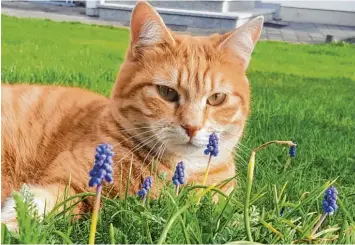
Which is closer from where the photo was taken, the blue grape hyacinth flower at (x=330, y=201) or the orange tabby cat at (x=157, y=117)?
the blue grape hyacinth flower at (x=330, y=201)

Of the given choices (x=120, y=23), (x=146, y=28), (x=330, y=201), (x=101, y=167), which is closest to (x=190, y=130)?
(x=146, y=28)

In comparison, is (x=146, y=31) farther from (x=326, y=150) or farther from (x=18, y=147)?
(x=326, y=150)

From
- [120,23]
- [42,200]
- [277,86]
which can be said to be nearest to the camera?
[42,200]

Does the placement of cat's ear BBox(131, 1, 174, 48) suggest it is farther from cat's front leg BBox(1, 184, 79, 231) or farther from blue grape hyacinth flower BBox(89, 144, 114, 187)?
blue grape hyacinth flower BBox(89, 144, 114, 187)

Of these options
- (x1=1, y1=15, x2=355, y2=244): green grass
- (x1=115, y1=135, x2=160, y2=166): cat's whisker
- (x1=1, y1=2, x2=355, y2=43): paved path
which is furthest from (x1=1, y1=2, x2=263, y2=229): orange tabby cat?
(x1=1, y1=2, x2=355, y2=43): paved path

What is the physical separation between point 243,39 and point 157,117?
0.23m

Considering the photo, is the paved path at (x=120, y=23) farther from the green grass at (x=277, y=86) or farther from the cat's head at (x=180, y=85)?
the cat's head at (x=180, y=85)

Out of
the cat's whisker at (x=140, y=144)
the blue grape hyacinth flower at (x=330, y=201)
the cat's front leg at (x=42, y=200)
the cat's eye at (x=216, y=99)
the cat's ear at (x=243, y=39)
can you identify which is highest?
the cat's ear at (x=243, y=39)

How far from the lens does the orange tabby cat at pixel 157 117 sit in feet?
3.77

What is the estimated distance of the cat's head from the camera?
116cm

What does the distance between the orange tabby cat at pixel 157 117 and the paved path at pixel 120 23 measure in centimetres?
49

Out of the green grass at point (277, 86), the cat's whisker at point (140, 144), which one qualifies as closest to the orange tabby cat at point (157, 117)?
the cat's whisker at point (140, 144)

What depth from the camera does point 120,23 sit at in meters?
1.71

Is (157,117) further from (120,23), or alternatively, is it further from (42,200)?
(120,23)
